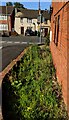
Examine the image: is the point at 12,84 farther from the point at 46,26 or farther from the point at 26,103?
the point at 46,26

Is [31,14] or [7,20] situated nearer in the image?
[7,20]

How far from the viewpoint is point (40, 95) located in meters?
7.34

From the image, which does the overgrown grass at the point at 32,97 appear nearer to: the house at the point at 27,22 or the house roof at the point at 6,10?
the house at the point at 27,22

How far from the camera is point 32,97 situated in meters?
7.24

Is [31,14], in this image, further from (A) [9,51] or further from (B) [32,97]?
(B) [32,97]

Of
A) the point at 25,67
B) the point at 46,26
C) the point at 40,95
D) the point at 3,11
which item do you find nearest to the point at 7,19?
the point at 3,11

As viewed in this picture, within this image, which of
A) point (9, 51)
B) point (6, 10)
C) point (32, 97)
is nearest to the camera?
point (32, 97)

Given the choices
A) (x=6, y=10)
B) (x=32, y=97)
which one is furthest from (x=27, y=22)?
(x=32, y=97)

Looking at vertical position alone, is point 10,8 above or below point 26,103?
above

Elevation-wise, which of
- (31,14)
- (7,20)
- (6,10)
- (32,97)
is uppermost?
(6,10)

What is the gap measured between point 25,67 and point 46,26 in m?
52.4

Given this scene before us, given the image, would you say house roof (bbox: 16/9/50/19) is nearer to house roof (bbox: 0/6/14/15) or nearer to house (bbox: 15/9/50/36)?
house (bbox: 15/9/50/36)

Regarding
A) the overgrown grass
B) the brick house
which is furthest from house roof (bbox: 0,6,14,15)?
the brick house

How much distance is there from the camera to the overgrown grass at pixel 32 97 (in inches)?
241
